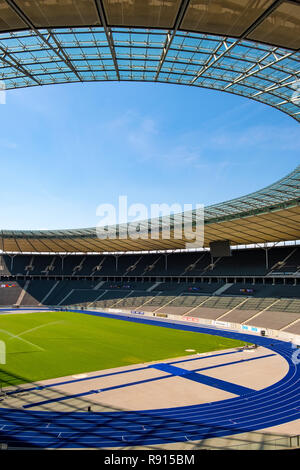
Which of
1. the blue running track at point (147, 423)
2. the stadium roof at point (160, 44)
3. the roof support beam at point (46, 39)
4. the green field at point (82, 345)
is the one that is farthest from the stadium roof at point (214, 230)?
the roof support beam at point (46, 39)

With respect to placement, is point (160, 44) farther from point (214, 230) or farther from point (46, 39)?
point (214, 230)

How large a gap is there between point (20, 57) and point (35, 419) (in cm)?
1687

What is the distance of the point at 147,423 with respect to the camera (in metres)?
16.7

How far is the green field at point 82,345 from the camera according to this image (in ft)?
87.4

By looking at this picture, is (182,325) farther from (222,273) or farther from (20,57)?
(20,57)

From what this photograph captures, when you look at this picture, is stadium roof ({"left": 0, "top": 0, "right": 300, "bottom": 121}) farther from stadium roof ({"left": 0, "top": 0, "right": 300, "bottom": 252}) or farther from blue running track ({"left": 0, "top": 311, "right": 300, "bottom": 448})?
blue running track ({"left": 0, "top": 311, "right": 300, "bottom": 448})

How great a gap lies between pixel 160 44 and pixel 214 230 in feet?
140

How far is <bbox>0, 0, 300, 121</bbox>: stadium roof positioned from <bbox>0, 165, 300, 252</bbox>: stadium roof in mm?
17922

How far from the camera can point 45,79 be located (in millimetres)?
15555

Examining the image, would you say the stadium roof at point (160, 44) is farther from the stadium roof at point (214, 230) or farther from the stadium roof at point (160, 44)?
the stadium roof at point (214, 230)

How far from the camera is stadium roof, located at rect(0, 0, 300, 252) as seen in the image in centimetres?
838

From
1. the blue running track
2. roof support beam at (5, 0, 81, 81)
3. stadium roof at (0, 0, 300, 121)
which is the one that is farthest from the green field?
stadium roof at (0, 0, 300, 121)

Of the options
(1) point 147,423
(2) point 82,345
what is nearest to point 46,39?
(1) point 147,423

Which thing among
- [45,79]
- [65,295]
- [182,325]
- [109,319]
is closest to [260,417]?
[45,79]
